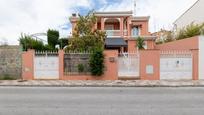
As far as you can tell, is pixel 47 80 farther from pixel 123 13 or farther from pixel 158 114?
pixel 123 13

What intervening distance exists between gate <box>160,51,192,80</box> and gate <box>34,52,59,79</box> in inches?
313

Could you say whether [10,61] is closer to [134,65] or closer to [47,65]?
[47,65]

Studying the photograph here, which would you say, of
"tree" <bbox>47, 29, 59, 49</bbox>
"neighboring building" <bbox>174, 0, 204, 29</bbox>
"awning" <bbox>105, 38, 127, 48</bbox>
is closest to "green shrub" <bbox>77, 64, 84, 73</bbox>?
"awning" <bbox>105, 38, 127, 48</bbox>

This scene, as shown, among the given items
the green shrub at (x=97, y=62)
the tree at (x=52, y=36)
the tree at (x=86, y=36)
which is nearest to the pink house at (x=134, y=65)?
the green shrub at (x=97, y=62)

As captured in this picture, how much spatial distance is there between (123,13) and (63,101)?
2407 cm

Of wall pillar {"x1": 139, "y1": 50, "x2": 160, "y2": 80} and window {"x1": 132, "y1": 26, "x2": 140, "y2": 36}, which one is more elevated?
window {"x1": 132, "y1": 26, "x2": 140, "y2": 36}

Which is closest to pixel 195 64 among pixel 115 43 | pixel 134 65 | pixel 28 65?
pixel 134 65

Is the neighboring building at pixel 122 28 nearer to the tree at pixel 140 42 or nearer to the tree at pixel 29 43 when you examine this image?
the tree at pixel 140 42

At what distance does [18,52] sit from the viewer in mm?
19750

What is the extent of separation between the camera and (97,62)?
733 inches

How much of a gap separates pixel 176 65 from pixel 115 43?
12.2 m

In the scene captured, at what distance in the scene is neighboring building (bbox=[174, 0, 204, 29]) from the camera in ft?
114

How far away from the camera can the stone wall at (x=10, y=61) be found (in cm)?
1966

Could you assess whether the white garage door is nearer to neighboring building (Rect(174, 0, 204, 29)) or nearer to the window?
the window
